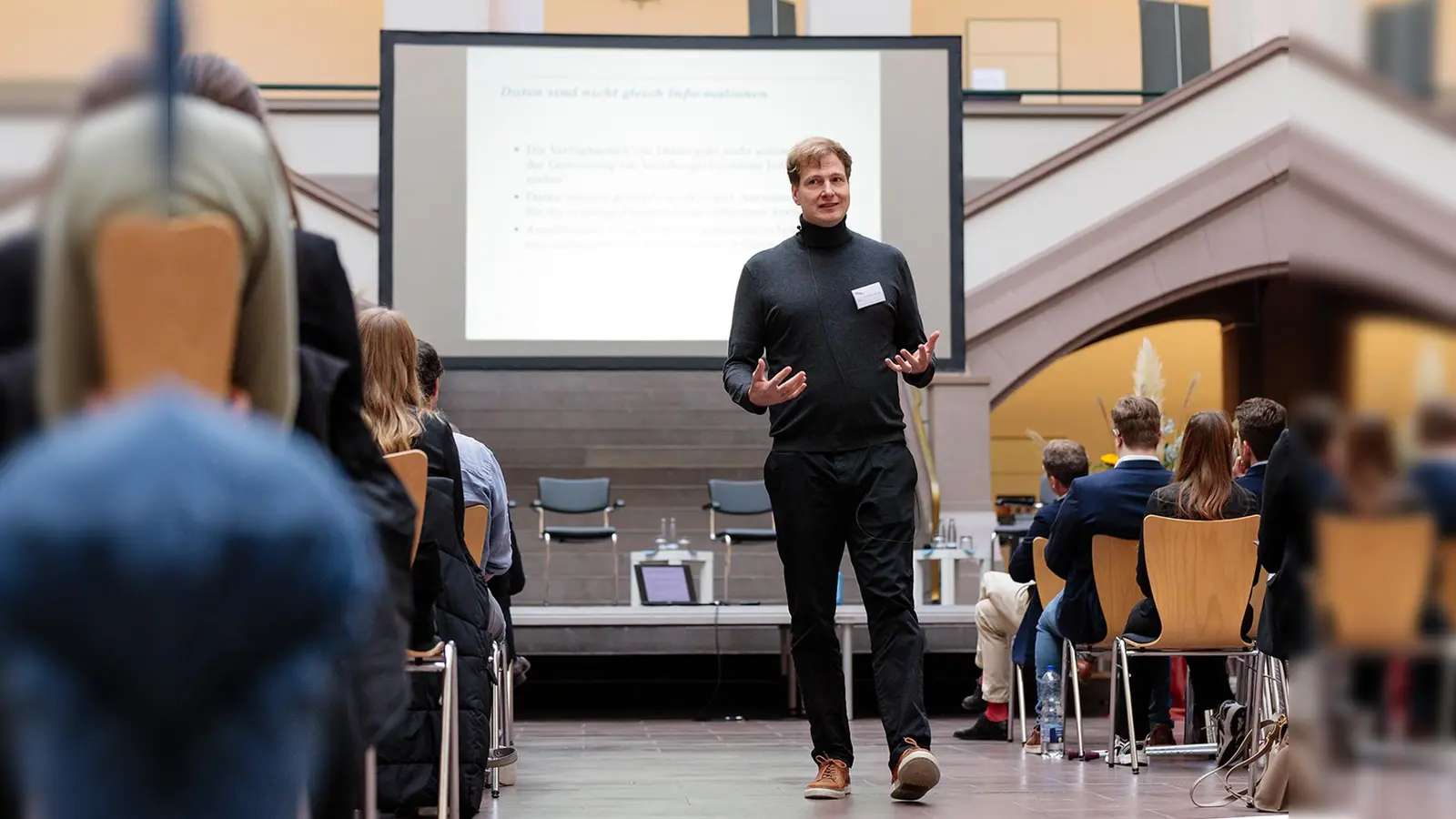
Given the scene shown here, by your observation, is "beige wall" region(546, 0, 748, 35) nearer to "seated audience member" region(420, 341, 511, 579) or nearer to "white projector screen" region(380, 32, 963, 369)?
"white projector screen" region(380, 32, 963, 369)

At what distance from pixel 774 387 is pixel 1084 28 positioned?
1459cm

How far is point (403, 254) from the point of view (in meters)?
9.33

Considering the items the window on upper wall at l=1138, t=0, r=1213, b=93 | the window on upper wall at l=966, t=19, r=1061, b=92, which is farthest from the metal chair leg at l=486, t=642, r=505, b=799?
the window on upper wall at l=966, t=19, r=1061, b=92

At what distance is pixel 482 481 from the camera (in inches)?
157

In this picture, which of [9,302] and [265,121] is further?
[265,121]

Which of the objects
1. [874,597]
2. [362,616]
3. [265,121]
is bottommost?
[874,597]

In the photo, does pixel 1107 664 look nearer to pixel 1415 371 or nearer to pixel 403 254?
pixel 403 254

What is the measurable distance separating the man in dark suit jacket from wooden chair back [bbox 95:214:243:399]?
4.03 m

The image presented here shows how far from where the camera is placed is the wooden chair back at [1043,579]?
516 centimetres

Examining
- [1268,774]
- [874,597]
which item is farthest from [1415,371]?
[874,597]

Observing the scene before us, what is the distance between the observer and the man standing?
3.47 m

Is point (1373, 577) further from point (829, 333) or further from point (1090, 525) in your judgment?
point (1090, 525)

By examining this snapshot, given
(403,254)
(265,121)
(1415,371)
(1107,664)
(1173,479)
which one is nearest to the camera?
(1415,371)

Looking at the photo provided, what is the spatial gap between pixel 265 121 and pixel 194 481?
81cm
